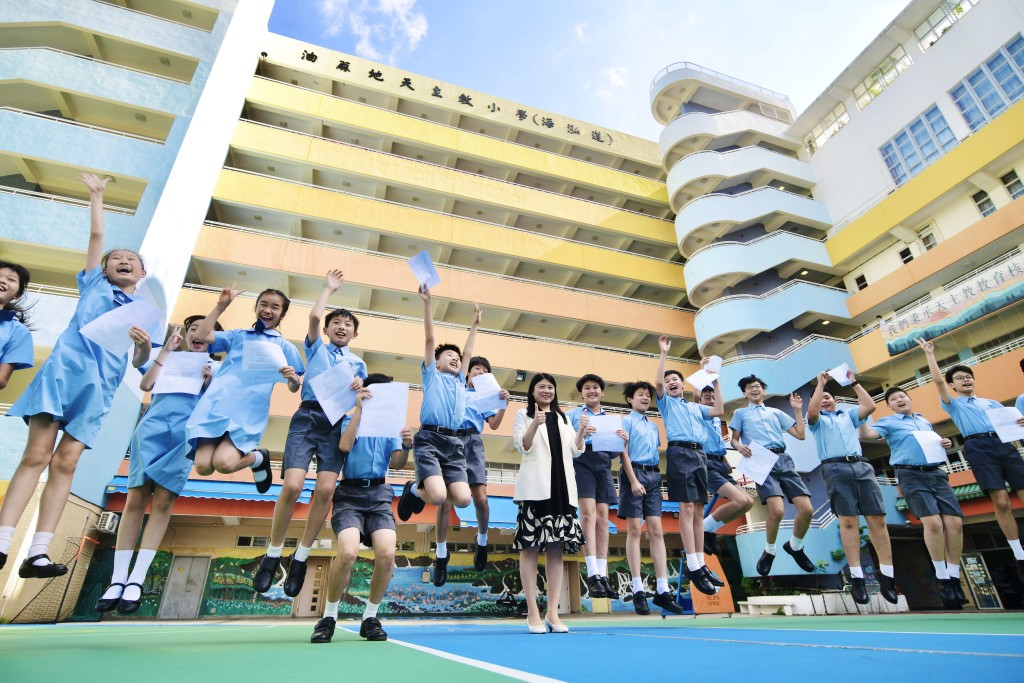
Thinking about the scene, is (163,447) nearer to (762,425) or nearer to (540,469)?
(540,469)

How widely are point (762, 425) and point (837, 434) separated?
74cm

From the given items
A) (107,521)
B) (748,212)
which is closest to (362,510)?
(107,521)

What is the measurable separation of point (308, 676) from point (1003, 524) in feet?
22.3

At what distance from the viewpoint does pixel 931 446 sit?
5391 millimetres

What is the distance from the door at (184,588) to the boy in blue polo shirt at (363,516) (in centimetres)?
1276

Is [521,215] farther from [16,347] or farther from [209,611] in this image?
[16,347]

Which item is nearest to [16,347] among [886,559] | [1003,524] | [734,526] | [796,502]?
[796,502]

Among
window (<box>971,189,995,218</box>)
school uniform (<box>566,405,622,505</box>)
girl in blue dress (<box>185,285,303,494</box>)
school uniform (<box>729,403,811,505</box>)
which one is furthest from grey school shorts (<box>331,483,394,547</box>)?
window (<box>971,189,995,218</box>)

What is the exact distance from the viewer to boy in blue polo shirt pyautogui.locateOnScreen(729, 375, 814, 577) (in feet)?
18.0

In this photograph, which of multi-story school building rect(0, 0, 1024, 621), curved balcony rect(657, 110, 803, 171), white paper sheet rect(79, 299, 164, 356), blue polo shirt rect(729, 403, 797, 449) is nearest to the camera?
white paper sheet rect(79, 299, 164, 356)

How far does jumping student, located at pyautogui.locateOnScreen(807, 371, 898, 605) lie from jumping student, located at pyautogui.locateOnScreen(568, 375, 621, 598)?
7.20 ft

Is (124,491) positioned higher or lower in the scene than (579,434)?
higher

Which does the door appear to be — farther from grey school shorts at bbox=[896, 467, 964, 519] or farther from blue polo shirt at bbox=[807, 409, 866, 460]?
grey school shorts at bbox=[896, 467, 964, 519]

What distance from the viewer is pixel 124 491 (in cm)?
1179
